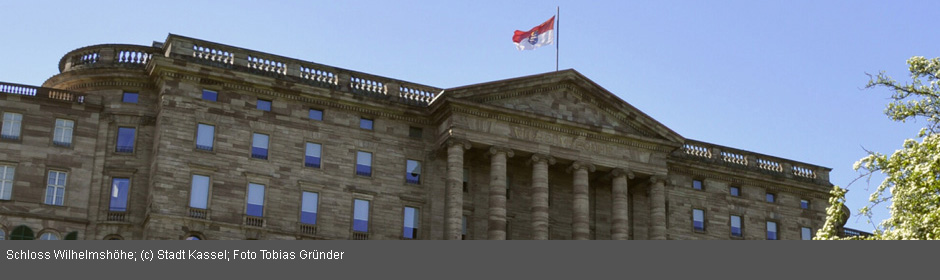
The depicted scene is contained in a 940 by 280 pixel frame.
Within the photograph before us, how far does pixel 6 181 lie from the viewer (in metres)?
57.8

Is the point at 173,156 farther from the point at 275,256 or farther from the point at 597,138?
the point at 275,256

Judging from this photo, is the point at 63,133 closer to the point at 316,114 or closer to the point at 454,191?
the point at 316,114

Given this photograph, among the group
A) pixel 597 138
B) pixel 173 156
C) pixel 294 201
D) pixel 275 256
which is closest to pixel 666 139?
pixel 597 138

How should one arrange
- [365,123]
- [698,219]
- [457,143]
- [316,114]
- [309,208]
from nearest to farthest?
1. [309,208]
2. [457,143]
3. [316,114]
4. [365,123]
5. [698,219]

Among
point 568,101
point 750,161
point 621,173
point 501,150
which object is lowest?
point 621,173

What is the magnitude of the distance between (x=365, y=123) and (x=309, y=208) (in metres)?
5.27

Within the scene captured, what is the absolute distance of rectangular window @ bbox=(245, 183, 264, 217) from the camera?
59.8m

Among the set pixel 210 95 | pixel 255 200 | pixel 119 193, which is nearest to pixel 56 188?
pixel 119 193

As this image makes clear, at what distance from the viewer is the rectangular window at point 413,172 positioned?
6379 centimetres

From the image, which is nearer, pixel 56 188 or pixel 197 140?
pixel 56 188

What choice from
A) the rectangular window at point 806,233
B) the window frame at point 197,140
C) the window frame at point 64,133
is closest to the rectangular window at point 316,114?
the window frame at point 197,140

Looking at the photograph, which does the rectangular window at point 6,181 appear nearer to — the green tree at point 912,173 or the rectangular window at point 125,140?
the rectangular window at point 125,140

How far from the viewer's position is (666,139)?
6844cm

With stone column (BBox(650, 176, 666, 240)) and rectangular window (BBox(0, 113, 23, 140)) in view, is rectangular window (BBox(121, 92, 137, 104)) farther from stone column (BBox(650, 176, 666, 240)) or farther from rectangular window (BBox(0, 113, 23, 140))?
stone column (BBox(650, 176, 666, 240))
